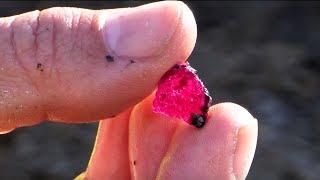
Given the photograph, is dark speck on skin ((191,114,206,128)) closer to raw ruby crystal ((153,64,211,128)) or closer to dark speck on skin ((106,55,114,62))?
raw ruby crystal ((153,64,211,128))

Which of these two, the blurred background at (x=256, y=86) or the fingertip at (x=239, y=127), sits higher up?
the fingertip at (x=239, y=127)

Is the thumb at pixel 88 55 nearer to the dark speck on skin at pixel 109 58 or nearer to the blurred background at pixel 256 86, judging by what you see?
the dark speck on skin at pixel 109 58

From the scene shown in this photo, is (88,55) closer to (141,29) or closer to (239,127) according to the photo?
(141,29)

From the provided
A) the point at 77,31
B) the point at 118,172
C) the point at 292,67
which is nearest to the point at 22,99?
the point at 77,31

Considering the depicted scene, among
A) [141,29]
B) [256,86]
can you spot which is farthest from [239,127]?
[256,86]

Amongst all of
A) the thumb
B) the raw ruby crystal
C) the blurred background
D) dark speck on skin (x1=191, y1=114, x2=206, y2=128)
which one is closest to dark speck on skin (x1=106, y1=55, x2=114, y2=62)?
the thumb

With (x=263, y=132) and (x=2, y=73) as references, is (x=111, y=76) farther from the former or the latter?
(x=263, y=132)

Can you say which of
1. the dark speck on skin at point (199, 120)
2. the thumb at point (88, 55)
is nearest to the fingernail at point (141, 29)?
the thumb at point (88, 55)
